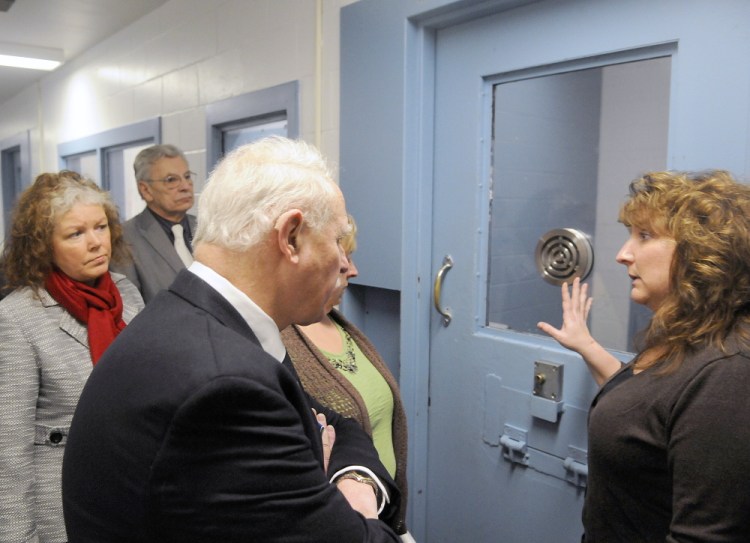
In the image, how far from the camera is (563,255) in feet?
5.66

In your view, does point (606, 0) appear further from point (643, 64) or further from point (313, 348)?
point (313, 348)

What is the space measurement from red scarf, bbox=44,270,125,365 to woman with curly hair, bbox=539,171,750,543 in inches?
50.2

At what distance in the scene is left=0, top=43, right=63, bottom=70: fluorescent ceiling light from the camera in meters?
4.31

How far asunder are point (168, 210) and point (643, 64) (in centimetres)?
208

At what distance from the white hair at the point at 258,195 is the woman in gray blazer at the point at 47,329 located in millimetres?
870

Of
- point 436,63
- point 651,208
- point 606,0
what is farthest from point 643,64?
point 436,63

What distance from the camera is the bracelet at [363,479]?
105cm

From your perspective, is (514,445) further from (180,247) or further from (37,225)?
(180,247)

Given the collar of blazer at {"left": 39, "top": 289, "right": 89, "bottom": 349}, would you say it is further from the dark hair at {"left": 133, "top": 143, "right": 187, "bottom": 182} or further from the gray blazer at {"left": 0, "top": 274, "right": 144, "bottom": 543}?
the dark hair at {"left": 133, "top": 143, "right": 187, "bottom": 182}

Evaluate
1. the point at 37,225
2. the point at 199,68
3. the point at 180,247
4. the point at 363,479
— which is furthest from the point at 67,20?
the point at 363,479

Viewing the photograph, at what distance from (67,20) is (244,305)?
3.76 meters

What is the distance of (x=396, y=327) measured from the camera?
89.6 inches

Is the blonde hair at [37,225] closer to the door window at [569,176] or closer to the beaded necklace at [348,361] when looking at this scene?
the beaded necklace at [348,361]

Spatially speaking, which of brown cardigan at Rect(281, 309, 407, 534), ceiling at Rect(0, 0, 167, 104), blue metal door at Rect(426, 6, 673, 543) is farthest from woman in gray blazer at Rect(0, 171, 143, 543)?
ceiling at Rect(0, 0, 167, 104)
